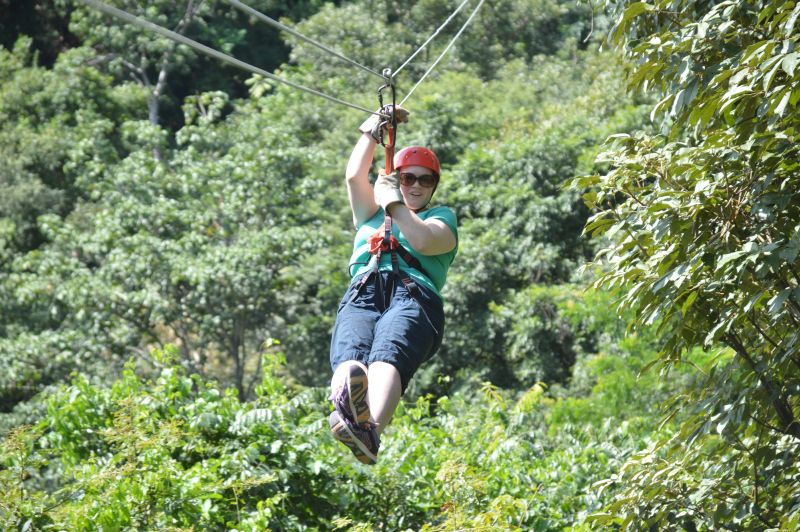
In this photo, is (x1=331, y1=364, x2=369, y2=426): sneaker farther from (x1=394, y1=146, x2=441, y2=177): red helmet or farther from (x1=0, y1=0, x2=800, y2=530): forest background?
(x1=0, y1=0, x2=800, y2=530): forest background

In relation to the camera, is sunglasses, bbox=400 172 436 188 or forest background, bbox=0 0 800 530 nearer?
sunglasses, bbox=400 172 436 188

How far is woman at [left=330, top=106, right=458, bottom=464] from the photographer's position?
12.8 feet

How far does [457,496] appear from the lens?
6461mm

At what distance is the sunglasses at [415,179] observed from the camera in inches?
173

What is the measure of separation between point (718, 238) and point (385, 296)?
50.4 inches

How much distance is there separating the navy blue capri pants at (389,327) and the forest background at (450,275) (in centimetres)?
84

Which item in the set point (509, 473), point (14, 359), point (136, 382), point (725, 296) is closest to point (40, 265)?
point (14, 359)

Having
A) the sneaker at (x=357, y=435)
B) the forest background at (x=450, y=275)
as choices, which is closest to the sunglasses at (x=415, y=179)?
the forest background at (x=450, y=275)

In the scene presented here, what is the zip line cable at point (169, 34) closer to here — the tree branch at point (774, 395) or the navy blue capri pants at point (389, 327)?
the navy blue capri pants at point (389, 327)

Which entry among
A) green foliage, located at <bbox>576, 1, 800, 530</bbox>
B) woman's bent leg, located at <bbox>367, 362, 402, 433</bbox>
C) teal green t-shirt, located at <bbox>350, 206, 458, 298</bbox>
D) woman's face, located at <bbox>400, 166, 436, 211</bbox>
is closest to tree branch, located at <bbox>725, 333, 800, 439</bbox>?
green foliage, located at <bbox>576, 1, 800, 530</bbox>

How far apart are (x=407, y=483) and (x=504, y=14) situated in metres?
20.9

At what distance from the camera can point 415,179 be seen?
4406mm

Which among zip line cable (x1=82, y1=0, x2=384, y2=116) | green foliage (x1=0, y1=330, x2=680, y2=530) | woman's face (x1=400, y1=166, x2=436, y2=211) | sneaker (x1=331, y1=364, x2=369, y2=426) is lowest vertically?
green foliage (x1=0, y1=330, x2=680, y2=530)

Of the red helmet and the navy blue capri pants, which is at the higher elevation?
the red helmet
